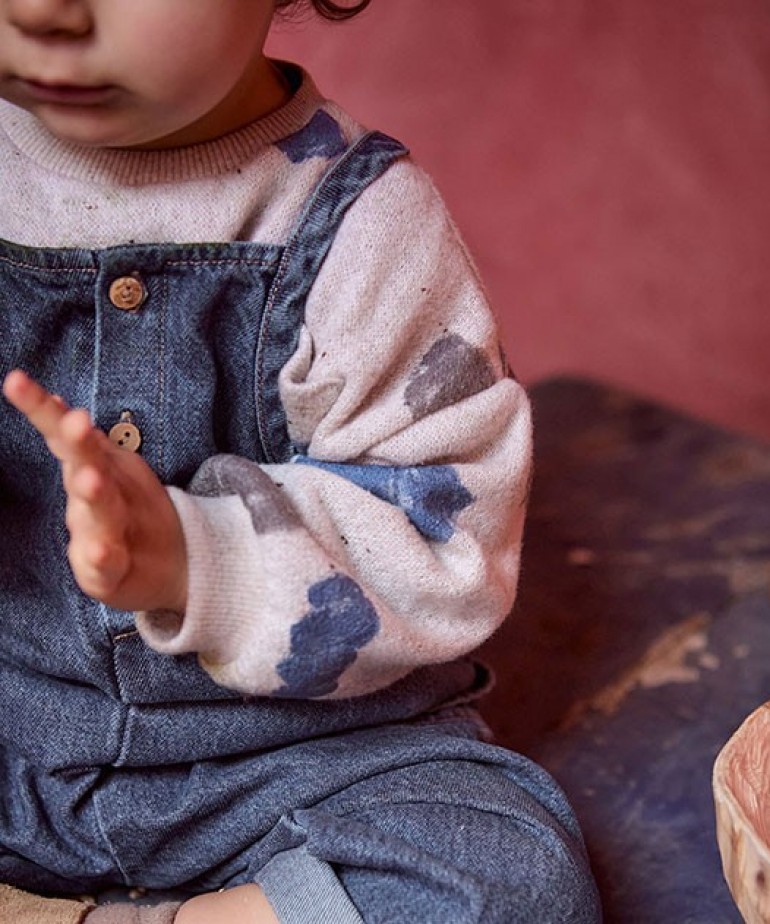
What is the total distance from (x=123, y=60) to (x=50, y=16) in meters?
0.04

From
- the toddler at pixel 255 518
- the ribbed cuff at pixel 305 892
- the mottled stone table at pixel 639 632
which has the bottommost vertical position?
the mottled stone table at pixel 639 632

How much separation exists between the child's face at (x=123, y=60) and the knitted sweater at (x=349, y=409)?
0.05m

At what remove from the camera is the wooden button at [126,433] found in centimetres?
68

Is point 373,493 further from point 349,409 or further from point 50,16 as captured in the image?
point 50,16

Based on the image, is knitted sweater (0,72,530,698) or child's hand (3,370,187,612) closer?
child's hand (3,370,187,612)

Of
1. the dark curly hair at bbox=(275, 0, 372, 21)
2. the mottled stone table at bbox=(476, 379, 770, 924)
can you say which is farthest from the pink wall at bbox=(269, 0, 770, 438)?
the dark curly hair at bbox=(275, 0, 372, 21)

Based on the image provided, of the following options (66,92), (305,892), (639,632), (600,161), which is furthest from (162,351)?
(600,161)

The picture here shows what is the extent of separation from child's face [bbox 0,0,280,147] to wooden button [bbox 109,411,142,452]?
0.13m

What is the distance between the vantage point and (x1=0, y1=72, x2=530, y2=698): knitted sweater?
25.4 inches

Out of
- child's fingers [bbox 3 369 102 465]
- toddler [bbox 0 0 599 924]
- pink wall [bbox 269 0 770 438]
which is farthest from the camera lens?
pink wall [bbox 269 0 770 438]

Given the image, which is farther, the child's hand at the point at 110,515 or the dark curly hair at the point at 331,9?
the dark curly hair at the point at 331,9

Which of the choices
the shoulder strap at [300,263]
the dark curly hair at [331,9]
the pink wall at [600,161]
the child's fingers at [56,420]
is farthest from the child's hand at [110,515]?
the pink wall at [600,161]

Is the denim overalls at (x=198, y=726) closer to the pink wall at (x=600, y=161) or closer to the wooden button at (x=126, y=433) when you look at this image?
the wooden button at (x=126, y=433)

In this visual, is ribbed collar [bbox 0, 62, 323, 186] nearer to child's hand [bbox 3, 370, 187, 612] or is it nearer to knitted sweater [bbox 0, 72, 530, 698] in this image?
knitted sweater [bbox 0, 72, 530, 698]
